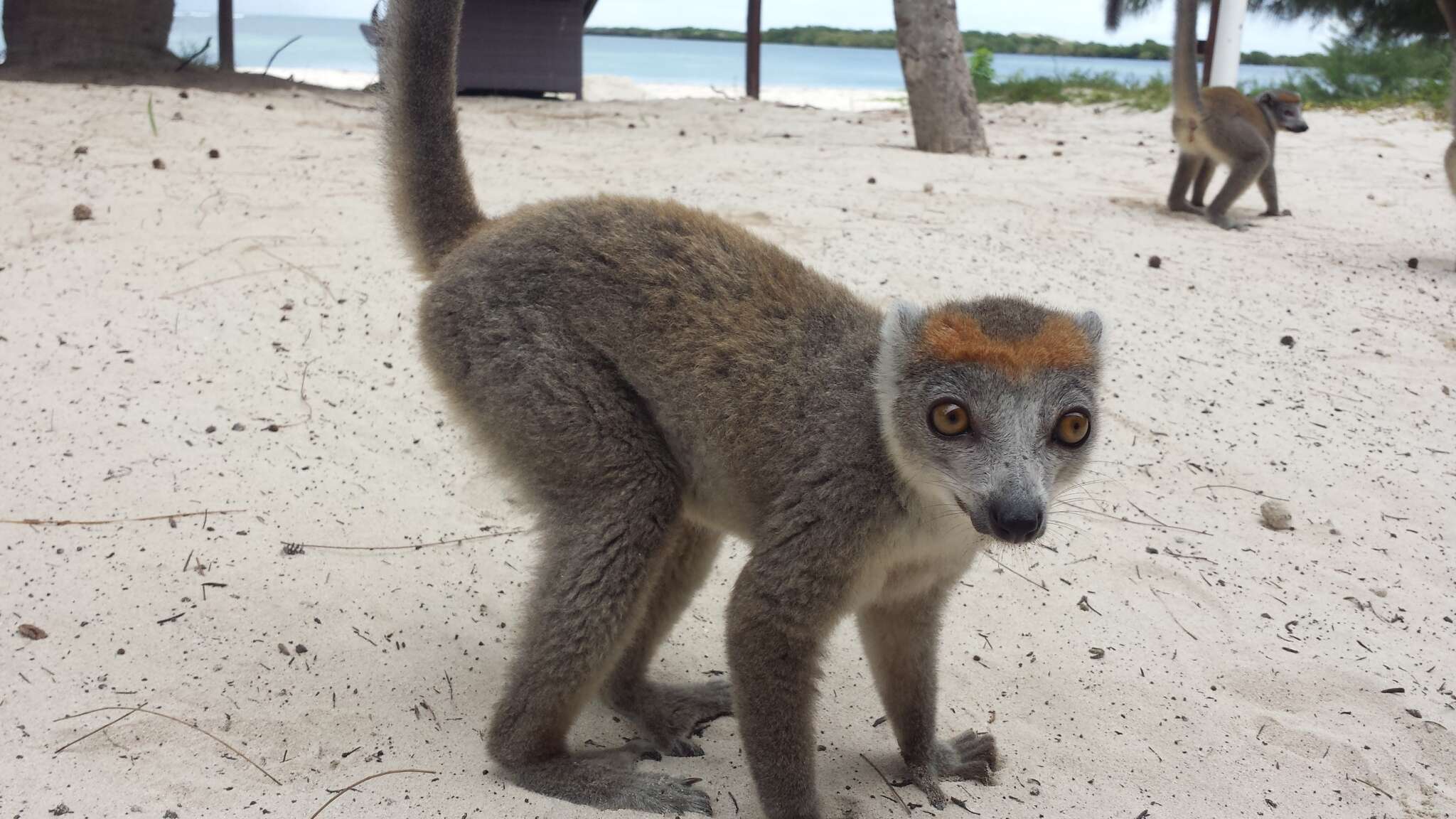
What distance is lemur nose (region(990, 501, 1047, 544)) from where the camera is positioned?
8.50 ft

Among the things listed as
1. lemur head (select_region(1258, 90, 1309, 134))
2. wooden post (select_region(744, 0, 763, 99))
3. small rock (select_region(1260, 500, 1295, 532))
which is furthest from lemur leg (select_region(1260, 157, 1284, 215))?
wooden post (select_region(744, 0, 763, 99))

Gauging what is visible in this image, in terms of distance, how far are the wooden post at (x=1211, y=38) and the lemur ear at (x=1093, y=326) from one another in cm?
1290

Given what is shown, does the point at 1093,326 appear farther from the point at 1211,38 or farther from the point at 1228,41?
the point at 1211,38

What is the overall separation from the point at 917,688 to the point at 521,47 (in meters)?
12.0

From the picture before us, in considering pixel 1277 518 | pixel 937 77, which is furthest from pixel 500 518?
pixel 937 77

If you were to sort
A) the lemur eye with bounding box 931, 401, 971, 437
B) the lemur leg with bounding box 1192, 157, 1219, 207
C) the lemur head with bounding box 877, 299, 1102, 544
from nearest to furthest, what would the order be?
the lemur head with bounding box 877, 299, 1102, 544
the lemur eye with bounding box 931, 401, 971, 437
the lemur leg with bounding box 1192, 157, 1219, 207

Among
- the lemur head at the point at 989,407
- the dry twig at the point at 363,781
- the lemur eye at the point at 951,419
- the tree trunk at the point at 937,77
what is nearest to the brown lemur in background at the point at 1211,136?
the tree trunk at the point at 937,77

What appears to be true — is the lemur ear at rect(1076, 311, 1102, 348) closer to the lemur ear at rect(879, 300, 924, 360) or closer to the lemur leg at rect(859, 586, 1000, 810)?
the lemur ear at rect(879, 300, 924, 360)

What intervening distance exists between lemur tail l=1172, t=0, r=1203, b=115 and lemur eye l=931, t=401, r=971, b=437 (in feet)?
25.7

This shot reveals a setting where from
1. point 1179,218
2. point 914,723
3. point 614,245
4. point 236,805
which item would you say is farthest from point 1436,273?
point 236,805

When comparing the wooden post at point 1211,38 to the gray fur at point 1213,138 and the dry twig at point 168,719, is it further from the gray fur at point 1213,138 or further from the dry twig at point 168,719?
the dry twig at point 168,719

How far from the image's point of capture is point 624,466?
3.22m

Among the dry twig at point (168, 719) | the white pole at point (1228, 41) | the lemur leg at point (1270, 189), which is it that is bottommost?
the dry twig at point (168, 719)

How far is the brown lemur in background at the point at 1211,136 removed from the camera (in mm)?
9078
